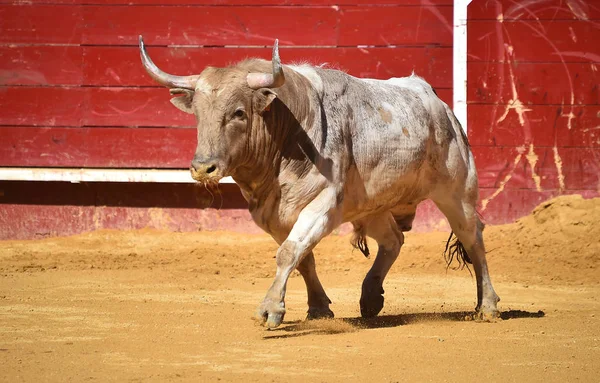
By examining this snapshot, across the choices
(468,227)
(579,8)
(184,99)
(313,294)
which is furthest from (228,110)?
(579,8)

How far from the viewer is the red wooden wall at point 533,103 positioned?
34.3ft

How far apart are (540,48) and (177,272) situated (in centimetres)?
448

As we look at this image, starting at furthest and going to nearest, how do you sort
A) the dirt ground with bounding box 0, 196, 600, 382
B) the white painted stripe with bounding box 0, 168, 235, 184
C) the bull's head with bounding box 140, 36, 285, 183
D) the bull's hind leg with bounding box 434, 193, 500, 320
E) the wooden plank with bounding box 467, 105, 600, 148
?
1. the wooden plank with bounding box 467, 105, 600, 148
2. the white painted stripe with bounding box 0, 168, 235, 184
3. the bull's hind leg with bounding box 434, 193, 500, 320
4. the bull's head with bounding box 140, 36, 285, 183
5. the dirt ground with bounding box 0, 196, 600, 382

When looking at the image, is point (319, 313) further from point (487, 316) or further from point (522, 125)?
point (522, 125)

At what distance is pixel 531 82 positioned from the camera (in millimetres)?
10508

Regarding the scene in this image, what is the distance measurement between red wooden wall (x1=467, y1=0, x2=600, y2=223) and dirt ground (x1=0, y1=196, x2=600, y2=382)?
392mm

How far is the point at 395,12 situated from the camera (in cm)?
1057

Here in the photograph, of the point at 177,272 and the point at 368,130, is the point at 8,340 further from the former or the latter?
the point at 177,272

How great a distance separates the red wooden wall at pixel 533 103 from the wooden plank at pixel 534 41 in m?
→ 0.01

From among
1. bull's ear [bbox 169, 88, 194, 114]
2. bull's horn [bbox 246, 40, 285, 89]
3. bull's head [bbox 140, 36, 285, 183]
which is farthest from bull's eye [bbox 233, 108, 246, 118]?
bull's ear [bbox 169, 88, 194, 114]

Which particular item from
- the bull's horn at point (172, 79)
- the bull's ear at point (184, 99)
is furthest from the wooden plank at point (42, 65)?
the bull's ear at point (184, 99)

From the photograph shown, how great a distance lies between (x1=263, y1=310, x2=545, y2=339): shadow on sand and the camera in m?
5.79

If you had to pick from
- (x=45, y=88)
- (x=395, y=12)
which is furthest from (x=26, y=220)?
(x=395, y=12)

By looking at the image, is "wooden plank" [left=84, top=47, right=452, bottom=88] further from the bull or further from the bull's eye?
the bull's eye
